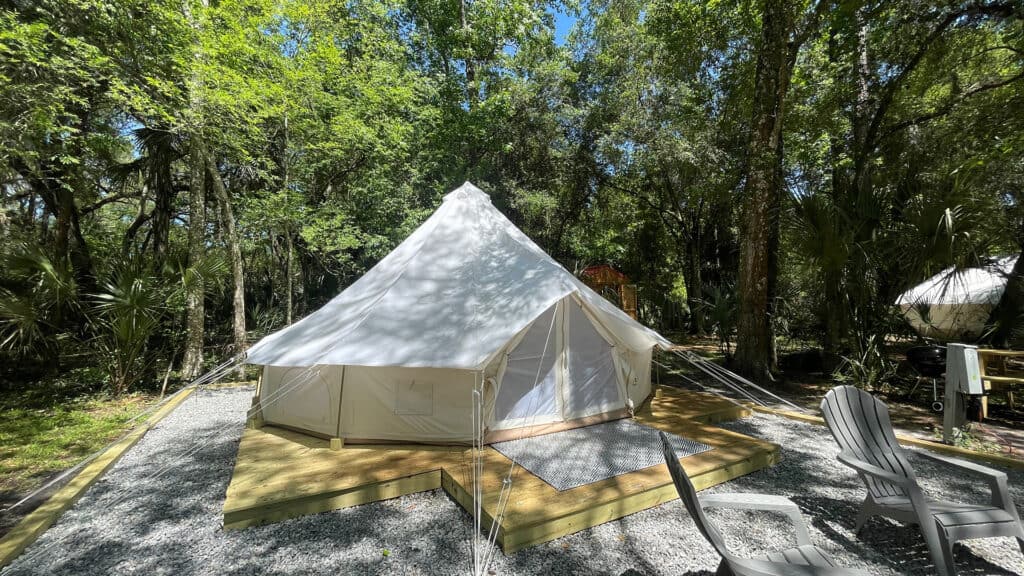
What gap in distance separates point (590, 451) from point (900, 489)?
7.47 ft

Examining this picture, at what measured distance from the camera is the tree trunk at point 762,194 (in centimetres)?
659

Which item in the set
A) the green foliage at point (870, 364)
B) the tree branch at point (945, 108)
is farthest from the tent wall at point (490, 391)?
the tree branch at point (945, 108)

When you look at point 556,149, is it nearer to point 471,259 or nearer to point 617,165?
point 617,165

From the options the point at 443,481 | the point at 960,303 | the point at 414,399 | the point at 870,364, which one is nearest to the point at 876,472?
the point at 443,481

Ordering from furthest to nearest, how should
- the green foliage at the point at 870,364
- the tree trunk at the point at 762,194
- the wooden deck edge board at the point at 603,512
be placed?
the tree trunk at the point at 762,194, the green foliage at the point at 870,364, the wooden deck edge board at the point at 603,512

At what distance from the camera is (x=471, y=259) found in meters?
5.04

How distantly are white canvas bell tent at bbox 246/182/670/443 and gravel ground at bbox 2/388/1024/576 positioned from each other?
3.19ft

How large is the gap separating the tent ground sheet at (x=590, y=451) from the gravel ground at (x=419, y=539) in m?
0.45

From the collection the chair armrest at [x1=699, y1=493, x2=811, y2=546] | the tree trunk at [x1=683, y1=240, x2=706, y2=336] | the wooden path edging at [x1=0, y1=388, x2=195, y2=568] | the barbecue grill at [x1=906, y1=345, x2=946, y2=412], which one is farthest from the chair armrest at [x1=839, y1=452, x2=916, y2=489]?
the tree trunk at [x1=683, y1=240, x2=706, y2=336]

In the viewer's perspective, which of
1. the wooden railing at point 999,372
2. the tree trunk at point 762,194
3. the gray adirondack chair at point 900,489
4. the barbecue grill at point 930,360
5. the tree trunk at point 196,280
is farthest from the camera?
the tree trunk at point 196,280

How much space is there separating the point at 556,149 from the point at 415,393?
10290 mm

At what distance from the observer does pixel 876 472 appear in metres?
2.53

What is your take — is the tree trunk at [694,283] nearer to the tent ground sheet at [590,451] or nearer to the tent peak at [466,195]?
the tent peak at [466,195]

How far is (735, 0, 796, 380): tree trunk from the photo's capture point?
6.59 meters
